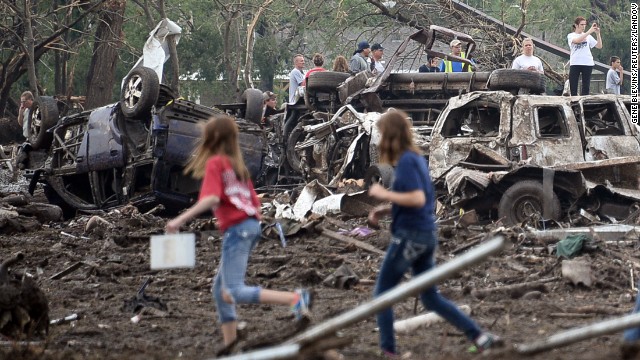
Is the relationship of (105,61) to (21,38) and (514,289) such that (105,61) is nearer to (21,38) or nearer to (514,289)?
(21,38)

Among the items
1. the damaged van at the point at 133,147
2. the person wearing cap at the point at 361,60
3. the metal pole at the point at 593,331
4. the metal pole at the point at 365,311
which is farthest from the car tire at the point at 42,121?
the metal pole at the point at 593,331

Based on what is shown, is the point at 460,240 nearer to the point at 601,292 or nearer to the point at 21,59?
the point at 601,292

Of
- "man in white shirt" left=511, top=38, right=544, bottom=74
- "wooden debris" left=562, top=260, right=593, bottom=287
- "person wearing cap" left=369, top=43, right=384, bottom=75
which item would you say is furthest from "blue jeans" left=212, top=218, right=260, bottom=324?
"person wearing cap" left=369, top=43, right=384, bottom=75

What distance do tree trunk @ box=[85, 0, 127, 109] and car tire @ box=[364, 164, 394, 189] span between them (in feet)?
42.9

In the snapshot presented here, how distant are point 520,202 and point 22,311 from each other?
25.5ft

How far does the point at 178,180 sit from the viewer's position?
59.3 ft

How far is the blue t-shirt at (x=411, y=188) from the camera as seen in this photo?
678 centimetres

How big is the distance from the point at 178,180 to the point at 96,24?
51.8 feet

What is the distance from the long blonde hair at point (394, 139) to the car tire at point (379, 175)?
892cm

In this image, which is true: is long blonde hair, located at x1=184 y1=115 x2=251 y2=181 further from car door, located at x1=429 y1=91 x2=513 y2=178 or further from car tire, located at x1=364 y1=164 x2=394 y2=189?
car tire, located at x1=364 y1=164 x2=394 y2=189

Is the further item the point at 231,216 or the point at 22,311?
the point at 22,311

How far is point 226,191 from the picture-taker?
720 cm

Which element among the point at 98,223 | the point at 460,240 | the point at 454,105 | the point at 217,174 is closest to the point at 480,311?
the point at 217,174

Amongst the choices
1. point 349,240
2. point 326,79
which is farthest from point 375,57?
point 349,240
